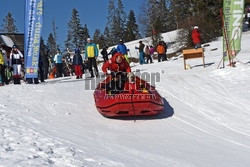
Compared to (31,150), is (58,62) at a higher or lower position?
higher

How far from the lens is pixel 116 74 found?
10.6 metres

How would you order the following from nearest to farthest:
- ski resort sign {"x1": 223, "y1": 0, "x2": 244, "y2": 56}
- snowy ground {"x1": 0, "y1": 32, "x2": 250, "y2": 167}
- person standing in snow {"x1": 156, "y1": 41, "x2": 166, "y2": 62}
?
snowy ground {"x1": 0, "y1": 32, "x2": 250, "y2": 167}
ski resort sign {"x1": 223, "y1": 0, "x2": 244, "y2": 56}
person standing in snow {"x1": 156, "y1": 41, "x2": 166, "y2": 62}

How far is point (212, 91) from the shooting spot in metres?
12.9

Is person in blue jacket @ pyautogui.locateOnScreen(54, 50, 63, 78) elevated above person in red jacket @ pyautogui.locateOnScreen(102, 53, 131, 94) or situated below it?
above

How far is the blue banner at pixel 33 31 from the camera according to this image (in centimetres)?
1274

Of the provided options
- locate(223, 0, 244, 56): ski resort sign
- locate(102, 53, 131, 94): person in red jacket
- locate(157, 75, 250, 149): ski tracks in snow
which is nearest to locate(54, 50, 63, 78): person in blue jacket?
locate(157, 75, 250, 149): ski tracks in snow

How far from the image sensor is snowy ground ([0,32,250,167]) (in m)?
6.02

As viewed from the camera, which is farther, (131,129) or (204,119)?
(204,119)

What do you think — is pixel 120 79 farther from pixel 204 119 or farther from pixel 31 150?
pixel 31 150

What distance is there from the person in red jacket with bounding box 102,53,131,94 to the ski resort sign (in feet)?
19.9

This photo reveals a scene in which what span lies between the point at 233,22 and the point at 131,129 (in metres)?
8.49

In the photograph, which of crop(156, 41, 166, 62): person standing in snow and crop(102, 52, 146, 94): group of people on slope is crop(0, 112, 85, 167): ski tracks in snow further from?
crop(156, 41, 166, 62): person standing in snow

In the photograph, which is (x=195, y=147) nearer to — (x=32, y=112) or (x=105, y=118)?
(x=105, y=118)

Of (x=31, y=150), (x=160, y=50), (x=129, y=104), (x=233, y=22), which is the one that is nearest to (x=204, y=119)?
(x=129, y=104)
